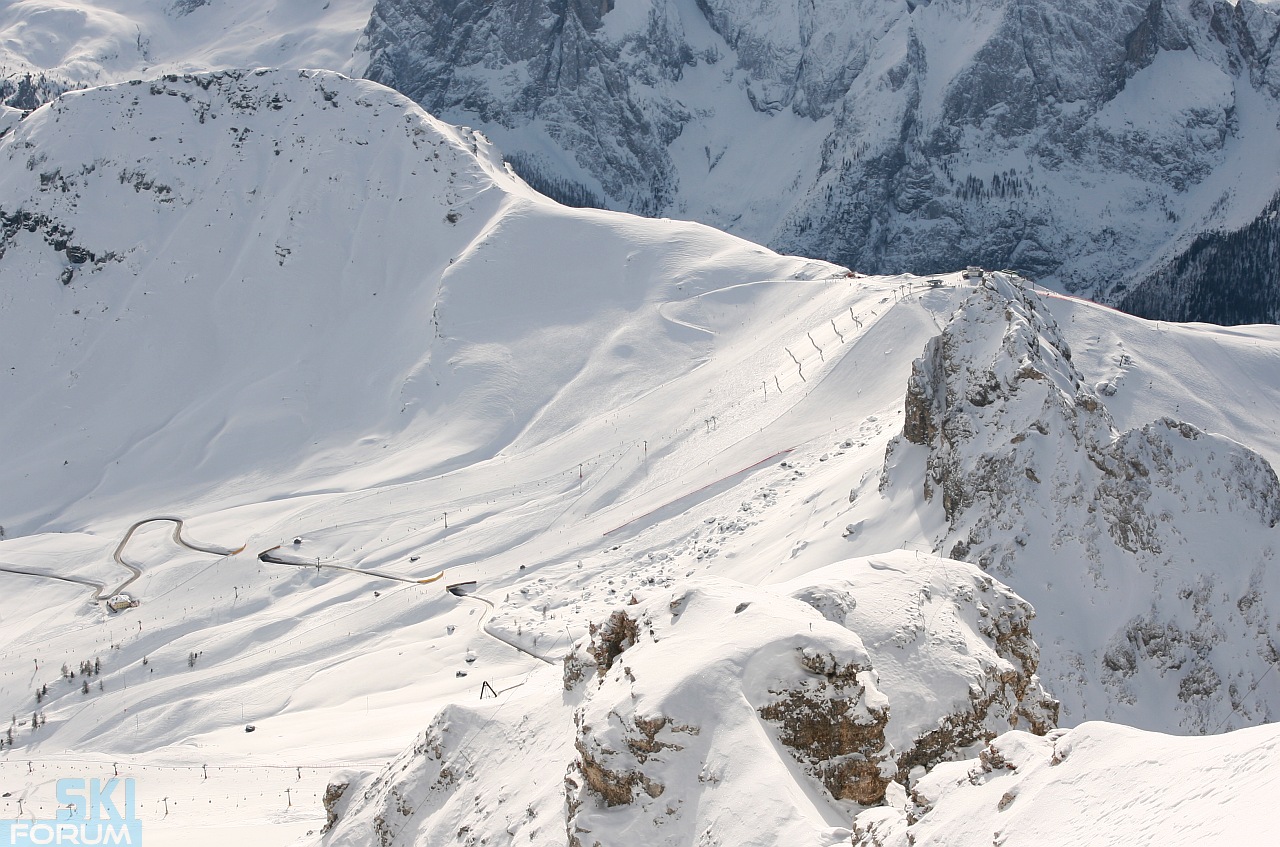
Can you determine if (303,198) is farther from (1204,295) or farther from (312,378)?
(1204,295)

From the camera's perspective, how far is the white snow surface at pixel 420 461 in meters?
20.7

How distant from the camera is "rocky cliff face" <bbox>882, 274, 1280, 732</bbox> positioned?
91.9 ft

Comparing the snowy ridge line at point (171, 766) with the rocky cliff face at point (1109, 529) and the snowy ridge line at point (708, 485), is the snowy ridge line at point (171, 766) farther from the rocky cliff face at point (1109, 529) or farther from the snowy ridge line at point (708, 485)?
the snowy ridge line at point (708, 485)

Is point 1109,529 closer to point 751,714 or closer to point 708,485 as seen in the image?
point 751,714

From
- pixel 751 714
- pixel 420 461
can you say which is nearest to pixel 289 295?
pixel 420 461

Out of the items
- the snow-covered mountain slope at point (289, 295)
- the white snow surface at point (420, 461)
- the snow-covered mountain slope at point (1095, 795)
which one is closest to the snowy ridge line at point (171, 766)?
the white snow surface at point (420, 461)

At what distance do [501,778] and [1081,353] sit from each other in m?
38.5

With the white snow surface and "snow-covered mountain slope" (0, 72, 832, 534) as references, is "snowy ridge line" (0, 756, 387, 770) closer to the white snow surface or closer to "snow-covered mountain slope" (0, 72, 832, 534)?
the white snow surface

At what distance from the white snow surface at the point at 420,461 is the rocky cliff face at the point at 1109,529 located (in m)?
0.63

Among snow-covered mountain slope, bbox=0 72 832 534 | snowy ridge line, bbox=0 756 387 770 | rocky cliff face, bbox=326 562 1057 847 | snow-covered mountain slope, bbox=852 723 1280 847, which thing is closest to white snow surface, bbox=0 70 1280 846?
rocky cliff face, bbox=326 562 1057 847

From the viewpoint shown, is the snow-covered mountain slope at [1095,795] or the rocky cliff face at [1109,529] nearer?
the snow-covered mountain slope at [1095,795]

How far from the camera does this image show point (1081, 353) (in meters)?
50.4

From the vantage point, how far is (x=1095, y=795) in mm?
12680

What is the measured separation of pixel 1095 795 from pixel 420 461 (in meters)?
60.1
